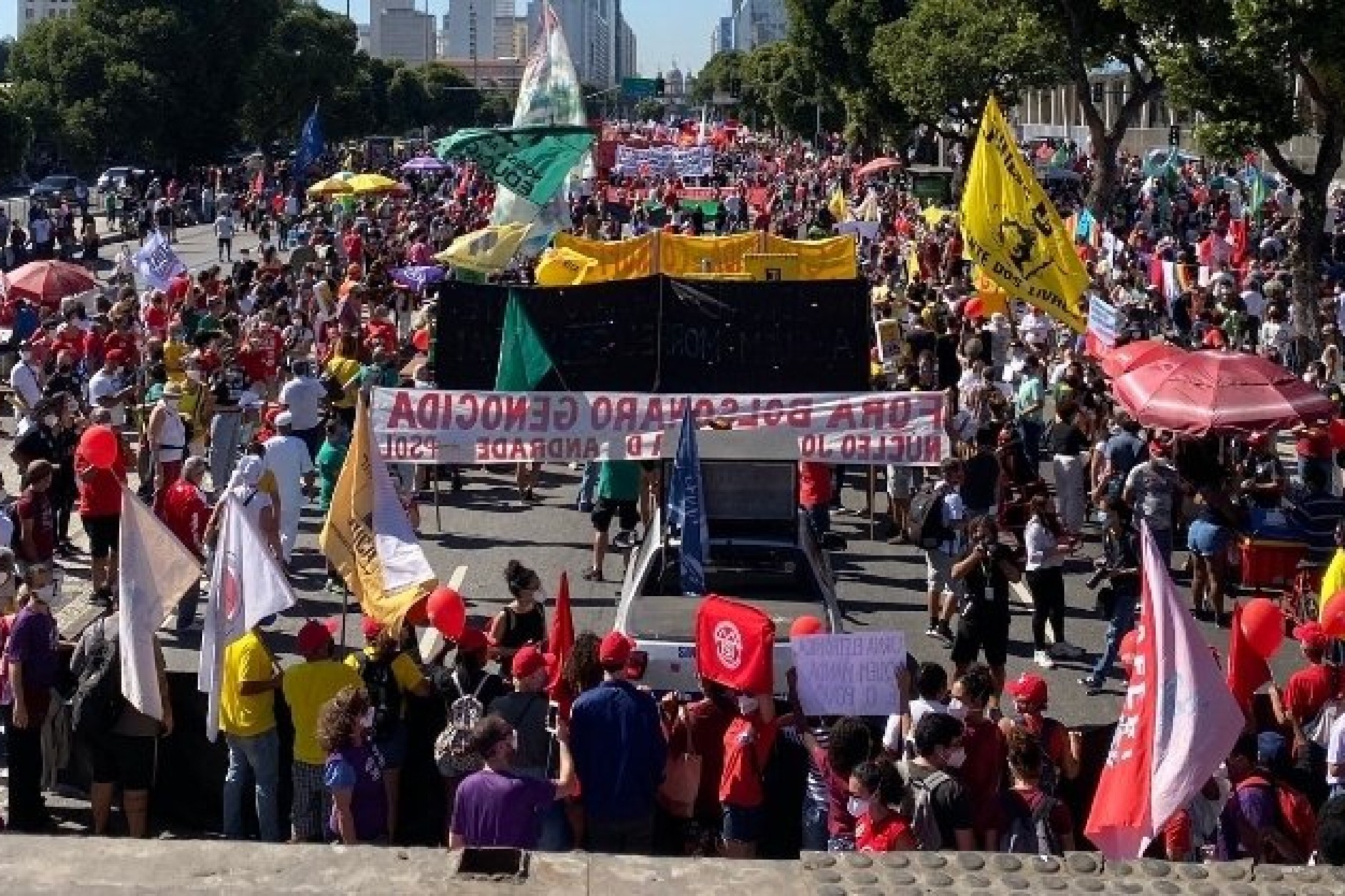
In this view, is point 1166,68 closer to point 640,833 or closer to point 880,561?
point 880,561

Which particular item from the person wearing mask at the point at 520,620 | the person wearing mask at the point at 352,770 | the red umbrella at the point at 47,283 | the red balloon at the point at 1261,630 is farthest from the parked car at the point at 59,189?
the red balloon at the point at 1261,630

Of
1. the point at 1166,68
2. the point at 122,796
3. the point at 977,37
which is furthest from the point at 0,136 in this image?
the point at 122,796

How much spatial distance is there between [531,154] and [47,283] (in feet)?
20.1

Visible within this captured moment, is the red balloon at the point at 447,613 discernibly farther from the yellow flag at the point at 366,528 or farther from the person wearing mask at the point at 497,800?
the person wearing mask at the point at 497,800

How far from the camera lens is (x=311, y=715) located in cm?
827

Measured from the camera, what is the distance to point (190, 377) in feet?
57.3

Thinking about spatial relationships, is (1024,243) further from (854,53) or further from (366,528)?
(854,53)

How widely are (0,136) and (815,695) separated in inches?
2143

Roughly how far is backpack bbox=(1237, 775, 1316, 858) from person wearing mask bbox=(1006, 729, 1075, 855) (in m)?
0.71

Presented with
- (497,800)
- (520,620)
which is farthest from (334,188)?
(497,800)

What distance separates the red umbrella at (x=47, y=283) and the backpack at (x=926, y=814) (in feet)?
56.9

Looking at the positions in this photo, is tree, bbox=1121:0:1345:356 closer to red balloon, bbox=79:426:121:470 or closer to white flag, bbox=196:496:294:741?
red balloon, bbox=79:426:121:470

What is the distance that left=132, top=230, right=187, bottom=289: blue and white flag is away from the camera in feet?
78.7

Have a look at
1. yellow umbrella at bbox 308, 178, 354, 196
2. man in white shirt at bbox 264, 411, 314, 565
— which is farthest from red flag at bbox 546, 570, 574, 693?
yellow umbrella at bbox 308, 178, 354, 196
